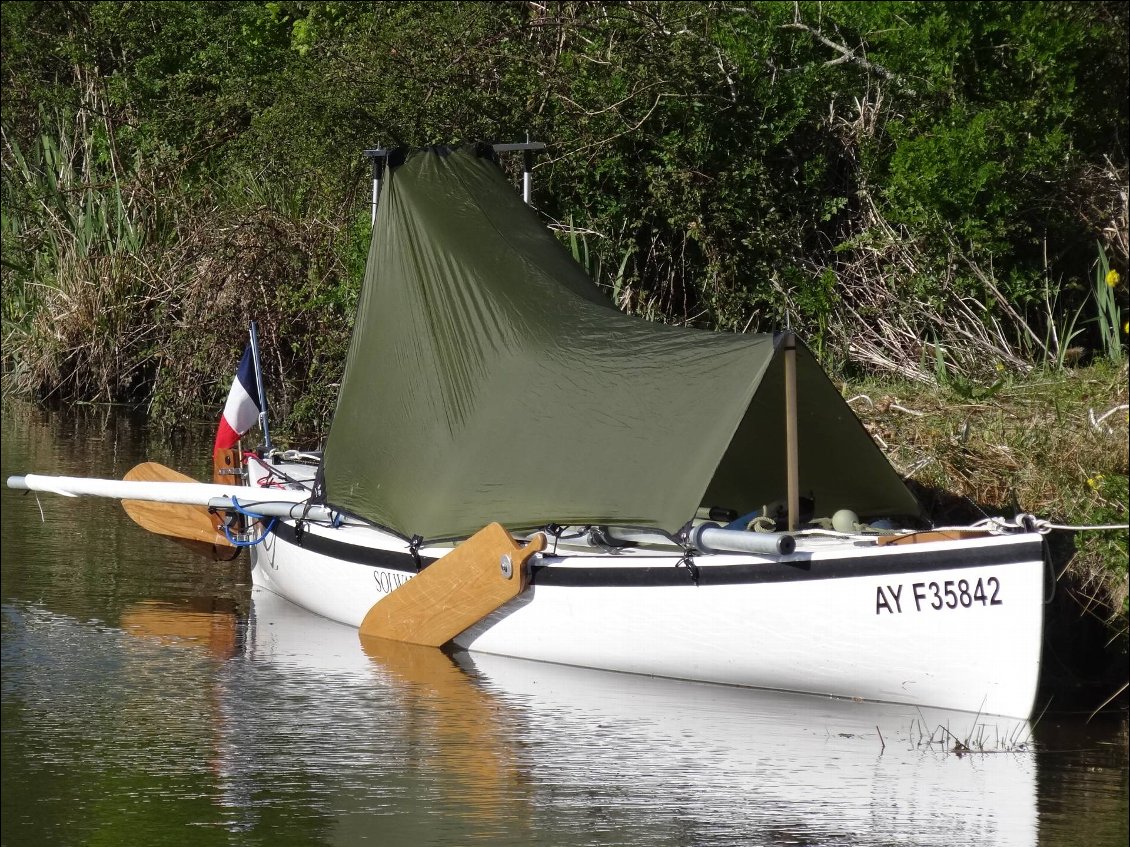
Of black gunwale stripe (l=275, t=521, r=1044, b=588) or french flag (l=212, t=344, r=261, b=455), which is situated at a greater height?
french flag (l=212, t=344, r=261, b=455)

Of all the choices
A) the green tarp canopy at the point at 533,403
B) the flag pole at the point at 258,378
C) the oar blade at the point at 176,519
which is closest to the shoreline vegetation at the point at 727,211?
the green tarp canopy at the point at 533,403

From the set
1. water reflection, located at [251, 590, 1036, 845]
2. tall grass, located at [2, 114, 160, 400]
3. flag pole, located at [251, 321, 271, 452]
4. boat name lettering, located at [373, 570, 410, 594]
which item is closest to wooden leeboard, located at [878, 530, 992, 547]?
water reflection, located at [251, 590, 1036, 845]

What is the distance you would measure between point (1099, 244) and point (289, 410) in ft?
29.4

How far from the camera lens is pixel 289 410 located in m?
18.7

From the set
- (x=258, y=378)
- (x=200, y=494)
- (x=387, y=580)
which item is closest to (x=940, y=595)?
(x=387, y=580)

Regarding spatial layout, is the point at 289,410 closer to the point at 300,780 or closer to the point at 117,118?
the point at 117,118

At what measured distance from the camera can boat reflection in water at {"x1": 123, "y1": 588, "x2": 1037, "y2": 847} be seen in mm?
6922

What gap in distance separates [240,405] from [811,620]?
5402 mm

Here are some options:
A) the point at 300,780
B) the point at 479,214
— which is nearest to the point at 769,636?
the point at 300,780

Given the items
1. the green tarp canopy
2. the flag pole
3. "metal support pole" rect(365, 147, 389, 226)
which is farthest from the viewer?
the flag pole

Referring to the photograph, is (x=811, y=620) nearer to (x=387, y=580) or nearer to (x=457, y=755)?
(x=457, y=755)

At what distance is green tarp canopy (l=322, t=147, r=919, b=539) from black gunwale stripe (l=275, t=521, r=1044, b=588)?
10.0 inches

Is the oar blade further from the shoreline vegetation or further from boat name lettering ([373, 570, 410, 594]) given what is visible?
the shoreline vegetation

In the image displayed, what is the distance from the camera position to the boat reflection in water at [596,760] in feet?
22.7
